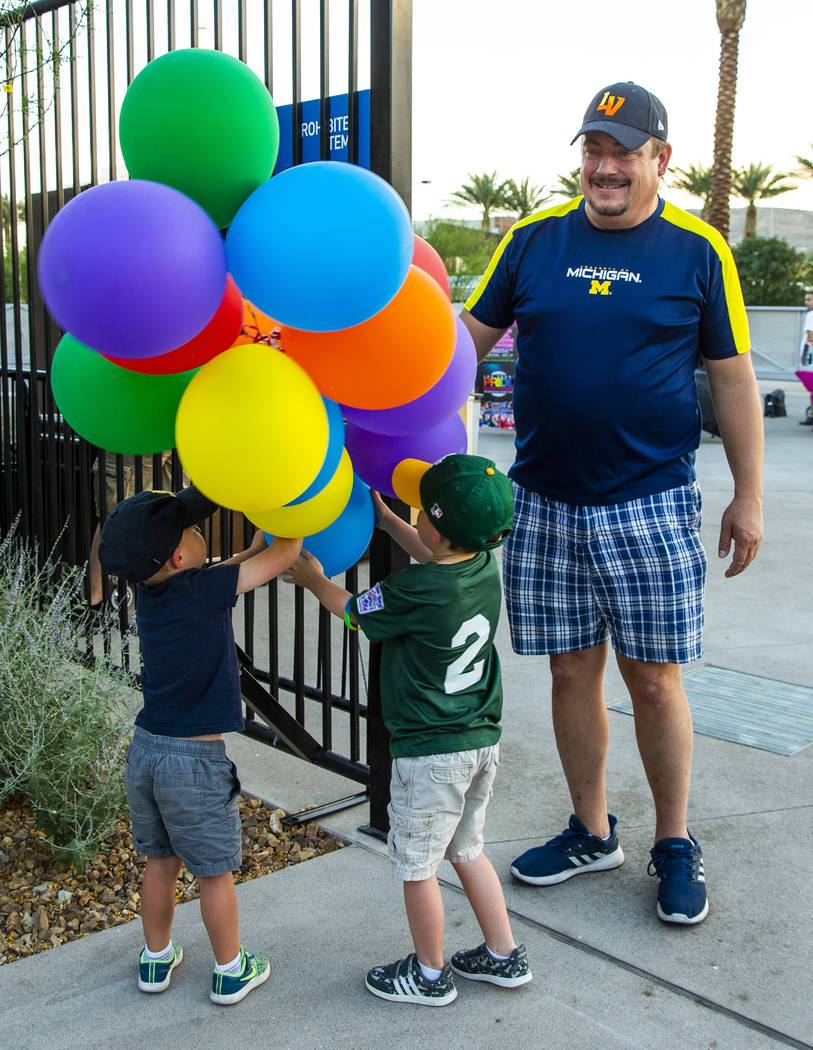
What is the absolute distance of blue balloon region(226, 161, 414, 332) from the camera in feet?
6.19

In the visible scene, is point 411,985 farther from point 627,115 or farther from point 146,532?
point 627,115

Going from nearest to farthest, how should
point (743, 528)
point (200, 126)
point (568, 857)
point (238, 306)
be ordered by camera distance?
point (200, 126) < point (238, 306) < point (743, 528) < point (568, 857)

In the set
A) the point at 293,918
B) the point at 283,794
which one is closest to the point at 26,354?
the point at 283,794

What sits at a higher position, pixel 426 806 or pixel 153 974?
pixel 426 806

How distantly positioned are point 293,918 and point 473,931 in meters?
0.51

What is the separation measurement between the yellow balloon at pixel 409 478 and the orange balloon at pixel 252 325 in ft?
1.56

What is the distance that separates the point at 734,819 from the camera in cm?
342

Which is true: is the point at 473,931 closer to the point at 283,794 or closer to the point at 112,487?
the point at 283,794

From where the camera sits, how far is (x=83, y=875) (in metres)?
3.14

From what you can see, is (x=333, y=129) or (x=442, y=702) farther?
(x=333, y=129)

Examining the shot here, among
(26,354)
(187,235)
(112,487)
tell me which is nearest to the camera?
(187,235)

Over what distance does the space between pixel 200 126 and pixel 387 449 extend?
0.85 m

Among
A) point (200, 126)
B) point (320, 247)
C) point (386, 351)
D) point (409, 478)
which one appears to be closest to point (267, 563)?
point (409, 478)

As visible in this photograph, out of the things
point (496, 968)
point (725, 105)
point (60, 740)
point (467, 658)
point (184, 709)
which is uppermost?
point (725, 105)
